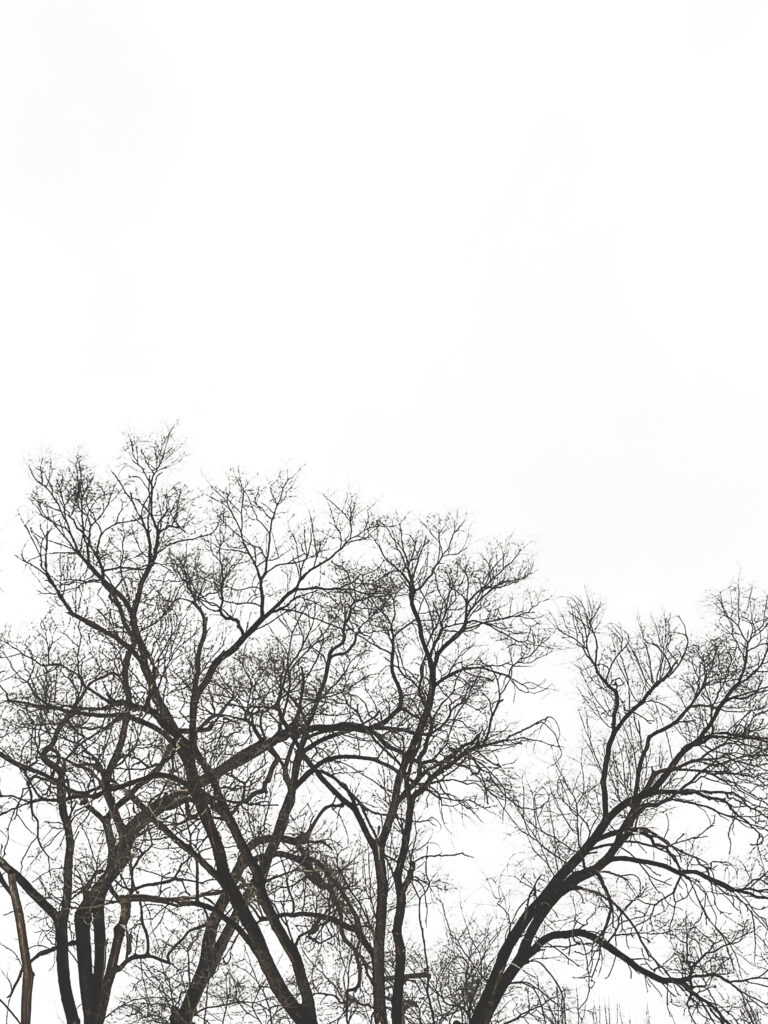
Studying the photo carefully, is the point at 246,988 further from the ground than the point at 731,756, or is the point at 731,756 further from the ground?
the point at 731,756

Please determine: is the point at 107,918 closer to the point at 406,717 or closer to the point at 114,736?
the point at 114,736

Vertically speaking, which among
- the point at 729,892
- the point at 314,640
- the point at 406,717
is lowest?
the point at 729,892

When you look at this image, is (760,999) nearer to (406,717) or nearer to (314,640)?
(406,717)

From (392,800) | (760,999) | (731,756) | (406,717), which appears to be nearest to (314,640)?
(406,717)

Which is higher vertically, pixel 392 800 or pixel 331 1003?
pixel 392 800

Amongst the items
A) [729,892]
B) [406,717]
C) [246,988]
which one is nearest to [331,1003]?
[246,988]

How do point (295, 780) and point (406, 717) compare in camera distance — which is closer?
point (295, 780)

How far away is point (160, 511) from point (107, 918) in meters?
6.39

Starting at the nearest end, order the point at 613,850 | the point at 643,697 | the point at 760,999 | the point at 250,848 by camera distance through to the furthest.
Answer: the point at 250,848 → the point at 760,999 → the point at 613,850 → the point at 643,697

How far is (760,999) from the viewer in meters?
15.7

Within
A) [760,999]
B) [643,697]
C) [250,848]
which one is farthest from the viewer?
[643,697]

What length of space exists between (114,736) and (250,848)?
349cm

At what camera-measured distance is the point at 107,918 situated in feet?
56.4

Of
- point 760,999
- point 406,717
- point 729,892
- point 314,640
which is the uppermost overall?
point 314,640
